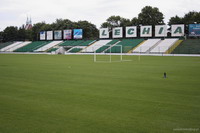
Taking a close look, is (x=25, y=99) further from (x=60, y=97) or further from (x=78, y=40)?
(x=78, y=40)

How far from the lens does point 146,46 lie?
5778 centimetres

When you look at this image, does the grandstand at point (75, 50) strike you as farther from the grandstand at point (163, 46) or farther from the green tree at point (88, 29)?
the green tree at point (88, 29)

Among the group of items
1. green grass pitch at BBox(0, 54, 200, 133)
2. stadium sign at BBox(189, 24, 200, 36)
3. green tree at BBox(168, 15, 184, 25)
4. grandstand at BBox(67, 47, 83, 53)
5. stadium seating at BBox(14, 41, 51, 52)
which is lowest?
green grass pitch at BBox(0, 54, 200, 133)

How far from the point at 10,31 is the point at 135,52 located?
62.1 metres

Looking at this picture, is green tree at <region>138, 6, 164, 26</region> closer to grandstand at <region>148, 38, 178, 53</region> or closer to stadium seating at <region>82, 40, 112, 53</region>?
stadium seating at <region>82, 40, 112, 53</region>

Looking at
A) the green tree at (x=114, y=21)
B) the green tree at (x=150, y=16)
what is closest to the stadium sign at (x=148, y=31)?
the green tree at (x=150, y=16)

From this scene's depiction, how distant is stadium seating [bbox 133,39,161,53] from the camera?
56.0 meters

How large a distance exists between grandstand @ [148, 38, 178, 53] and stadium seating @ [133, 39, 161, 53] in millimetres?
1277

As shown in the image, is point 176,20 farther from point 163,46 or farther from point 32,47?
point 32,47

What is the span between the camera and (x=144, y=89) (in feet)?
30.6

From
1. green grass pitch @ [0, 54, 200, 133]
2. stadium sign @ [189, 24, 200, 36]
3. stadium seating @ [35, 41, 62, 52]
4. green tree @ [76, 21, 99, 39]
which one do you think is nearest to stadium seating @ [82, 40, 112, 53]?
stadium seating @ [35, 41, 62, 52]

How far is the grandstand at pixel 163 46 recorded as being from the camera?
53912 millimetres

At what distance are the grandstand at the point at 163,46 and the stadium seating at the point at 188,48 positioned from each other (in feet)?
7.52

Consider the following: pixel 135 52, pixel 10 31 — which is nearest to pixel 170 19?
pixel 135 52
